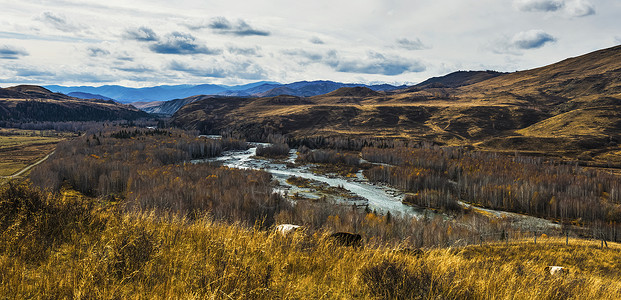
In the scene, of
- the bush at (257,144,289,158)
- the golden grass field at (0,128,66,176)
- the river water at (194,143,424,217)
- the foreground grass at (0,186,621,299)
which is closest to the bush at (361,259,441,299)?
the foreground grass at (0,186,621,299)

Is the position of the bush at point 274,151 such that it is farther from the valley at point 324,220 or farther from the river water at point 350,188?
the river water at point 350,188

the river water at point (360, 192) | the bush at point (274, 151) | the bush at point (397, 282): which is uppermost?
the bush at point (397, 282)

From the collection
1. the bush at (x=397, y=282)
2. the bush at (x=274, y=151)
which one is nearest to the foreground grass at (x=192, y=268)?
the bush at (x=397, y=282)

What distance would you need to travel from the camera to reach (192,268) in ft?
23.7

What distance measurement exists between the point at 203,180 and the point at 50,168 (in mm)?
39385

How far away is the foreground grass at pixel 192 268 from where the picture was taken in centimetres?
627

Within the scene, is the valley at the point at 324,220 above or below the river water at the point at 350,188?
above

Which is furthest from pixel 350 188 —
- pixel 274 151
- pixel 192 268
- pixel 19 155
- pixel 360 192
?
pixel 19 155

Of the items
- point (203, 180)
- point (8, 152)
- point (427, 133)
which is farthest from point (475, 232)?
point (8, 152)

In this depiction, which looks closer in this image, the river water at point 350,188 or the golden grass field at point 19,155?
the river water at point 350,188

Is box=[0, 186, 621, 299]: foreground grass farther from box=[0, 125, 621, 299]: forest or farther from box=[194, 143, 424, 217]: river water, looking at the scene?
box=[194, 143, 424, 217]: river water

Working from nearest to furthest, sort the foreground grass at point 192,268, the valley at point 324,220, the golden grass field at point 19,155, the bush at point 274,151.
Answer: the foreground grass at point 192,268 → the valley at point 324,220 → the golden grass field at point 19,155 → the bush at point 274,151

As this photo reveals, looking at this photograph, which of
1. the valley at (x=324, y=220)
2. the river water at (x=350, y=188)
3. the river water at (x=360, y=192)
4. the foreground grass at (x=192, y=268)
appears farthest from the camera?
the river water at (x=350, y=188)

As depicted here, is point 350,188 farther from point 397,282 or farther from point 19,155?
point 19,155
